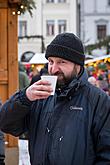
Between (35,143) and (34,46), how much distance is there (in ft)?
140

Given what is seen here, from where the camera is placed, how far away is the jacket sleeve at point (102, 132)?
2.94 m

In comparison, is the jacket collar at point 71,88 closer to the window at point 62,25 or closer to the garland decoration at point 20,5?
the garland decoration at point 20,5

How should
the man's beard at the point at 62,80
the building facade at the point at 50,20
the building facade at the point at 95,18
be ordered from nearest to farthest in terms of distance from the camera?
the man's beard at the point at 62,80, the building facade at the point at 50,20, the building facade at the point at 95,18

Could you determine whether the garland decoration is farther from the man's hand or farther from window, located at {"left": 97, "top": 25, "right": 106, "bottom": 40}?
window, located at {"left": 97, "top": 25, "right": 106, "bottom": 40}

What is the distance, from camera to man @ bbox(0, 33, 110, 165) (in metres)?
2.93

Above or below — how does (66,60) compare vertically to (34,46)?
above

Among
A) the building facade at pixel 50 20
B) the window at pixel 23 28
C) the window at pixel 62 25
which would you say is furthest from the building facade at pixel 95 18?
the window at pixel 23 28

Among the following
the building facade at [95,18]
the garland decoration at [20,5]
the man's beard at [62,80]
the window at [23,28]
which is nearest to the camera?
the man's beard at [62,80]

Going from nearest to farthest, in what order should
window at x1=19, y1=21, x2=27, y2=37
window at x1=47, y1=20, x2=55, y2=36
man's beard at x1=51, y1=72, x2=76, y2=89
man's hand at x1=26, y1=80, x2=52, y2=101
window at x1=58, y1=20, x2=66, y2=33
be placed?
man's hand at x1=26, y1=80, x2=52, y2=101 → man's beard at x1=51, y1=72, x2=76, y2=89 → window at x1=19, y1=21, x2=27, y2=37 → window at x1=58, y1=20, x2=66, y2=33 → window at x1=47, y1=20, x2=55, y2=36

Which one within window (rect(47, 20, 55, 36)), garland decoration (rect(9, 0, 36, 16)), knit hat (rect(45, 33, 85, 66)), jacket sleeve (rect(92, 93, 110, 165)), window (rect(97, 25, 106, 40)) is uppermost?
garland decoration (rect(9, 0, 36, 16))

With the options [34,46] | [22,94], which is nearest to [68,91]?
[22,94]

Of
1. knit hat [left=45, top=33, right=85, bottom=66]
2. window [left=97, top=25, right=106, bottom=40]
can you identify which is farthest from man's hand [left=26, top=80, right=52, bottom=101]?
window [left=97, top=25, right=106, bottom=40]

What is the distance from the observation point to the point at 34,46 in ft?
150

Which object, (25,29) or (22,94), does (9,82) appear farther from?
(25,29)
